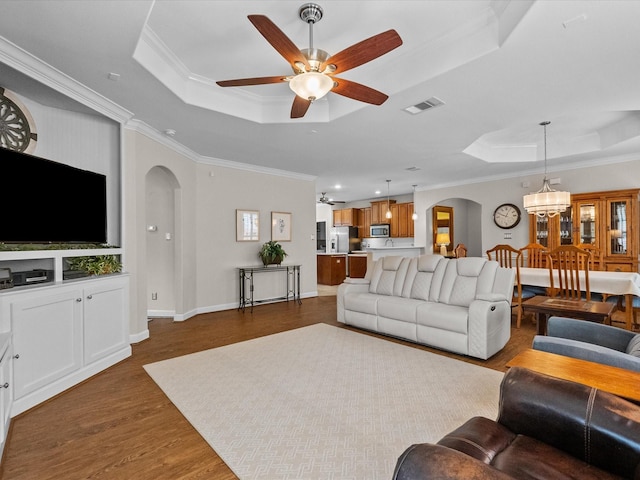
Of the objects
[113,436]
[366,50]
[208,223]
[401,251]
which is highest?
[366,50]

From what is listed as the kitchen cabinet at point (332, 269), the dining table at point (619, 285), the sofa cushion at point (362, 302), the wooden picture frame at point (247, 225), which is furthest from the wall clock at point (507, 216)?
the wooden picture frame at point (247, 225)

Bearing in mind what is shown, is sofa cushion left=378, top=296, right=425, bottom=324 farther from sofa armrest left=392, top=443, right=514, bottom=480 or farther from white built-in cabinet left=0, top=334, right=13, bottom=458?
white built-in cabinet left=0, top=334, right=13, bottom=458

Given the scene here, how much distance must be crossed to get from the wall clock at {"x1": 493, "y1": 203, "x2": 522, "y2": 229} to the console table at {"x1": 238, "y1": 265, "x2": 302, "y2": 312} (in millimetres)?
4328

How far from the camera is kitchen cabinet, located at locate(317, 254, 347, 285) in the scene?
29.4ft

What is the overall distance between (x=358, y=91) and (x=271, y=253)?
12.8 ft

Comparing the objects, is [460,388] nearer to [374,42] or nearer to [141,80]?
[374,42]

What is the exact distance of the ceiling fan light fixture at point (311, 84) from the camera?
2.29 m

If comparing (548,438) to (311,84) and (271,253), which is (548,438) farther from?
(271,253)

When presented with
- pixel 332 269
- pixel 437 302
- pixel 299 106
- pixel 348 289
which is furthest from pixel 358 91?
pixel 332 269

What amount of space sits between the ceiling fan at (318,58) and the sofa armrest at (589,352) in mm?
2059

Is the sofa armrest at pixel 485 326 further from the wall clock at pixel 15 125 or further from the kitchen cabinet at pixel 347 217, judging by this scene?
the kitchen cabinet at pixel 347 217

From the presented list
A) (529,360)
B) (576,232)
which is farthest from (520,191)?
(529,360)

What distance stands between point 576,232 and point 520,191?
133 centimetres

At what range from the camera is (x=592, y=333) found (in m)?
2.31
